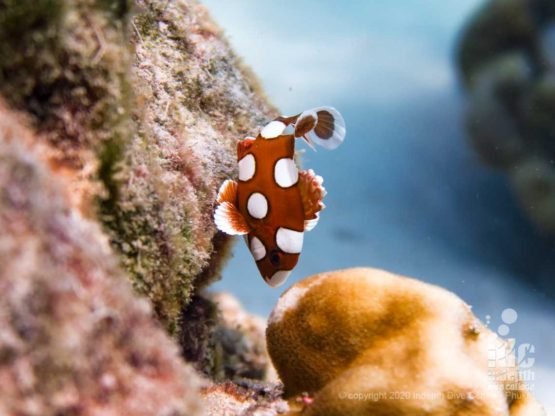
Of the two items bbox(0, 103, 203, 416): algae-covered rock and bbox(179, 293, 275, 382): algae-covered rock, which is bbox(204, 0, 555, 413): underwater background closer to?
bbox(179, 293, 275, 382): algae-covered rock

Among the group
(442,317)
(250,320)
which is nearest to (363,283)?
(442,317)

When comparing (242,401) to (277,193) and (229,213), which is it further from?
(277,193)

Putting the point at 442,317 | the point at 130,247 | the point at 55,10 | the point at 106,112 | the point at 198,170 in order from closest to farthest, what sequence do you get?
1. the point at 55,10
2. the point at 106,112
3. the point at 130,247
4. the point at 442,317
5. the point at 198,170

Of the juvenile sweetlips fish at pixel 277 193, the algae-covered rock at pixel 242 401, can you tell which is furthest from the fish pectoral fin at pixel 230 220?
the algae-covered rock at pixel 242 401

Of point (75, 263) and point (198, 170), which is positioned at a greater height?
point (198, 170)

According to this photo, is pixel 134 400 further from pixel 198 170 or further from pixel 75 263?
pixel 198 170

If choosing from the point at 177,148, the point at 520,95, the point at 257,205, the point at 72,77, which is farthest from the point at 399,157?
the point at 72,77

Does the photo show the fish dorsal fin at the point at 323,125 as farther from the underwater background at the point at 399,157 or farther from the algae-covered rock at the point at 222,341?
the underwater background at the point at 399,157
